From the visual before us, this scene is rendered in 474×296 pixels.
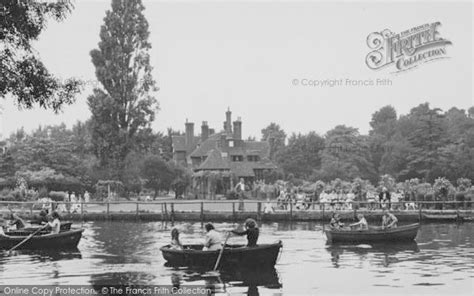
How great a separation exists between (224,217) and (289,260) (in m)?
21.0

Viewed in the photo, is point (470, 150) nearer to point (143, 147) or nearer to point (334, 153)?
point (334, 153)

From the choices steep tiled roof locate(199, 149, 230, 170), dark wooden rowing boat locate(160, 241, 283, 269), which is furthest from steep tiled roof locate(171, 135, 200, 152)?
dark wooden rowing boat locate(160, 241, 283, 269)

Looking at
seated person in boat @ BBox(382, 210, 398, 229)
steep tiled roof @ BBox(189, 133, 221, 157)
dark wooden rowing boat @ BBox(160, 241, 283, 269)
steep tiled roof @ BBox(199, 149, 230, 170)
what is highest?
steep tiled roof @ BBox(189, 133, 221, 157)

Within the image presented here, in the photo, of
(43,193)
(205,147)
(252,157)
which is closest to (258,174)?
(252,157)

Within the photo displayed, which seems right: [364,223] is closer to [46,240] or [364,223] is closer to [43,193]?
[46,240]

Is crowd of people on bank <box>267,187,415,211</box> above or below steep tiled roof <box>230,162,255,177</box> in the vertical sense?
below

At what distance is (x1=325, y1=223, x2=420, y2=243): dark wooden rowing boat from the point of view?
31.4m

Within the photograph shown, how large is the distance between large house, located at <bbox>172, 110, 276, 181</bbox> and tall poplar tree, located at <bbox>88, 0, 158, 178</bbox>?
19937 millimetres

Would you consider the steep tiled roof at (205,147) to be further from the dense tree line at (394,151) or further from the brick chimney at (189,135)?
the dense tree line at (394,151)

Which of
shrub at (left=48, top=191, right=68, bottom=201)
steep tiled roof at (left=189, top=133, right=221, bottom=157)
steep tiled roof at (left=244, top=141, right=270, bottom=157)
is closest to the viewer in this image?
shrub at (left=48, top=191, right=68, bottom=201)

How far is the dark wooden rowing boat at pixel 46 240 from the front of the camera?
3050cm

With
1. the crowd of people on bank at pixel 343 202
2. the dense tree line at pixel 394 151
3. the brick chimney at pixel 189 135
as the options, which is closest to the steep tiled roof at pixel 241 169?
the dense tree line at pixel 394 151

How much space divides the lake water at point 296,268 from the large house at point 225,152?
49.5m

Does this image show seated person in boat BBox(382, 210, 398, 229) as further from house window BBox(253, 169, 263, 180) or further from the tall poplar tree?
house window BBox(253, 169, 263, 180)
